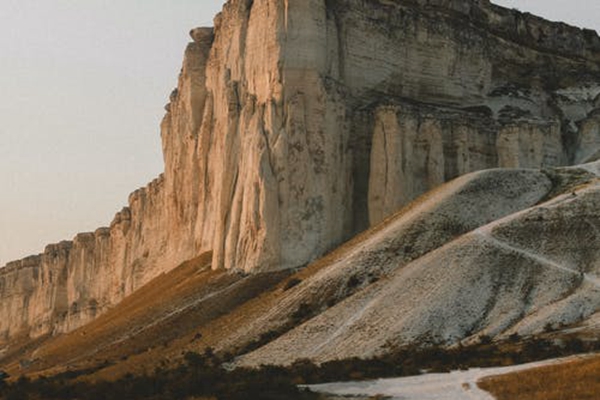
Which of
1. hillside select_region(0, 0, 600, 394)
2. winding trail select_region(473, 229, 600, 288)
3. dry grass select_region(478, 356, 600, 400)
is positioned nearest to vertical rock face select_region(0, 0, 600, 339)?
hillside select_region(0, 0, 600, 394)

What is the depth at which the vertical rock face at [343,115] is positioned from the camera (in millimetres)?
66375

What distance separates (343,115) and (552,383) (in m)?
39.5

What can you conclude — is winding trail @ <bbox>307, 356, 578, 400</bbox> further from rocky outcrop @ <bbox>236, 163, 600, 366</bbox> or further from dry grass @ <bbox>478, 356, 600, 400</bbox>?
rocky outcrop @ <bbox>236, 163, 600, 366</bbox>

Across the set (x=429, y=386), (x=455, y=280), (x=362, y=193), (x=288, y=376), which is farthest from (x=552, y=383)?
(x=362, y=193)

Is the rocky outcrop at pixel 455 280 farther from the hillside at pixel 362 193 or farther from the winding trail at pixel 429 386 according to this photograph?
the winding trail at pixel 429 386

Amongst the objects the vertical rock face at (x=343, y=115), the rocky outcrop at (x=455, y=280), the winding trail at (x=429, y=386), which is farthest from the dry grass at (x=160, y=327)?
the winding trail at (x=429, y=386)

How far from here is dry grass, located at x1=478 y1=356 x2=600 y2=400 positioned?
3075cm

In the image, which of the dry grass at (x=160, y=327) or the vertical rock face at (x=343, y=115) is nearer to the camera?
the dry grass at (x=160, y=327)

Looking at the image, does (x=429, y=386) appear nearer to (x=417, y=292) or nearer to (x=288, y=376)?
(x=288, y=376)

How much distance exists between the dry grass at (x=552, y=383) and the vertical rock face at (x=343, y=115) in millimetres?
30038

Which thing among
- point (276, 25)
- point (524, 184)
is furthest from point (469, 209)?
point (276, 25)

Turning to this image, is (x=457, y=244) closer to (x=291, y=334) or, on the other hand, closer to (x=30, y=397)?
(x=291, y=334)

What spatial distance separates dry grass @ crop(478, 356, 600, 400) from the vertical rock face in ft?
98.6

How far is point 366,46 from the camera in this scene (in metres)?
75.3
